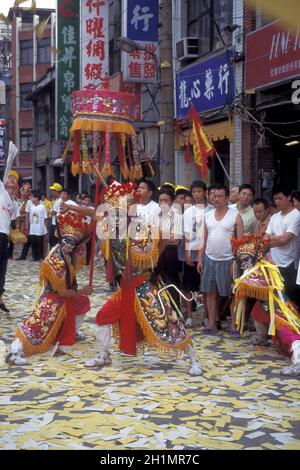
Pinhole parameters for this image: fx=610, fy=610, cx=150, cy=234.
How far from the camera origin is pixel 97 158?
6.41 metres

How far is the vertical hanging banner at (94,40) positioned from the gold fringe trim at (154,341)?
1214 centimetres

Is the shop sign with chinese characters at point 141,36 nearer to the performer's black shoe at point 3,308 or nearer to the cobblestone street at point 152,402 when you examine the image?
the performer's black shoe at point 3,308

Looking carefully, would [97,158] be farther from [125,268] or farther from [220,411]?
[220,411]

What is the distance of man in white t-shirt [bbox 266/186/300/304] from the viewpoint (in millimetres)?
6312

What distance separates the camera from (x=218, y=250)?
7160mm

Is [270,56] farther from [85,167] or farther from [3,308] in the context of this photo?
[3,308]

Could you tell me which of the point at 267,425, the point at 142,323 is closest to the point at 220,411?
the point at 267,425

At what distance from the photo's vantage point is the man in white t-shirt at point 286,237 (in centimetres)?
631

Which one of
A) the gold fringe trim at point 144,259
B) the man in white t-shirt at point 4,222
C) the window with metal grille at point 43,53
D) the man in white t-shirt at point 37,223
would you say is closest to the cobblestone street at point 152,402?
the gold fringe trim at point 144,259

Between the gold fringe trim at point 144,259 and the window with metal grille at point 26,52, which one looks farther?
the window with metal grille at point 26,52

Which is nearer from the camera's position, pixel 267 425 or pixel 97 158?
pixel 267 425

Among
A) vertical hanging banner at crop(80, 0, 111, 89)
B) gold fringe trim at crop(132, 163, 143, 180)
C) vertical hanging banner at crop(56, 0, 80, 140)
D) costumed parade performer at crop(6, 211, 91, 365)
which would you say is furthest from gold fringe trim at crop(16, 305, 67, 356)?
vertical hanging banner at crop(56, 0, 80, 140)

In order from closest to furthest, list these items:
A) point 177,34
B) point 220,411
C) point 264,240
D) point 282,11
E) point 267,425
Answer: point 282,11
point 267,425
point 220,411
point 264,240
point 177,34

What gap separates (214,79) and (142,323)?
8.61m
